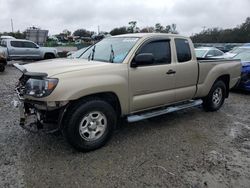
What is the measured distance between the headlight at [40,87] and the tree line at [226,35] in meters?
45.0

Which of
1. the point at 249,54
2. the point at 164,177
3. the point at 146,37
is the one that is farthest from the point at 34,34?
the point at 164,177

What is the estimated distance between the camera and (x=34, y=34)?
27.5 meters

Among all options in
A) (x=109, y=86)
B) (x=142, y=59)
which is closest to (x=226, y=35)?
(x=142, y=59)

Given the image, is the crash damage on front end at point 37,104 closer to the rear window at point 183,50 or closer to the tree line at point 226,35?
the rear window at point 183,50

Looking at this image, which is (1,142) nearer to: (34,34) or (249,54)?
(249,54)

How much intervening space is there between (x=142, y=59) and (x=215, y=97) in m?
2.95

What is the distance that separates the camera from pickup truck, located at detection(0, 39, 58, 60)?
17609mm

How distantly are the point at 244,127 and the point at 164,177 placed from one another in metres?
2.88

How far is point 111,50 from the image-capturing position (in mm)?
4910

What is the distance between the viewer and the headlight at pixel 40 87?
3.69 metres

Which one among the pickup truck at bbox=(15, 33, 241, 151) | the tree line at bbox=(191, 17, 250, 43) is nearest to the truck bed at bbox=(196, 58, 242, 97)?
the pickup truck at bbox=(15, 33, 241, 151)

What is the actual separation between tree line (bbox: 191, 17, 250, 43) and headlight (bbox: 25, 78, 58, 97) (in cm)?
4502

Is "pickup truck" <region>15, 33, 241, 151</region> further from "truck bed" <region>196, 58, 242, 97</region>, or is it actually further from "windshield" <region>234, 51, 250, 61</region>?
"windshield" <region>234, 51, 250, 61</region>

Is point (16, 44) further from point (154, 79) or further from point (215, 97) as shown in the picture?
point (154, 79)
